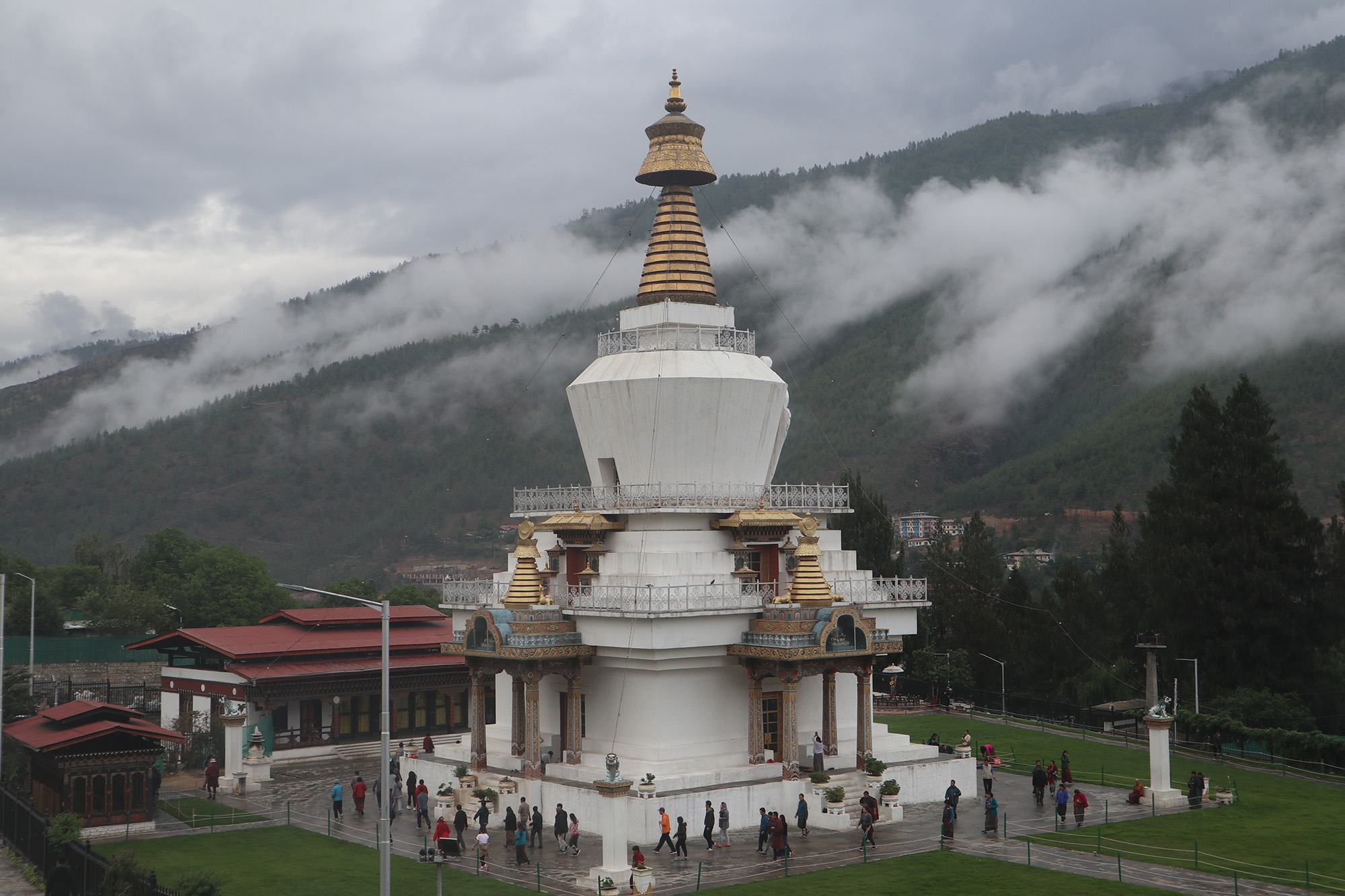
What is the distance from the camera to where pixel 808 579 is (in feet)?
113

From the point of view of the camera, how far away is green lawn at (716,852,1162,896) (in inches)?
1005

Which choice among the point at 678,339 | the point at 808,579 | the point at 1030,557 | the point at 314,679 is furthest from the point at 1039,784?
the point at 1030,557

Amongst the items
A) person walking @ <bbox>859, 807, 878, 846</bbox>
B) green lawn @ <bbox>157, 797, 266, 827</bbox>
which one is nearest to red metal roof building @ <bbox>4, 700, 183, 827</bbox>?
green lawn @ <bbox>157, 797, 266, 827</bbox>

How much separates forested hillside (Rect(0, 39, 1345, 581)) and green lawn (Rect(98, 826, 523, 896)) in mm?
92862

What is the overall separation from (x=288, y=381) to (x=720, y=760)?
17101cm

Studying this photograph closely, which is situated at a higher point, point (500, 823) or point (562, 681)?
point (562, 681)

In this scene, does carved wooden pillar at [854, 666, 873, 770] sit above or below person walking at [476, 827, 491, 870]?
above

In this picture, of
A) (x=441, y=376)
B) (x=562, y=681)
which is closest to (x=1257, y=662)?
(x=562, y=681)

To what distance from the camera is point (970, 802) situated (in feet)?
116

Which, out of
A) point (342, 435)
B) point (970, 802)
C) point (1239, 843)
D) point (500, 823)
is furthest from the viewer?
point (342, 435)

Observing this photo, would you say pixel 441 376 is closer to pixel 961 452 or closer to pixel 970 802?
pixel 961 452

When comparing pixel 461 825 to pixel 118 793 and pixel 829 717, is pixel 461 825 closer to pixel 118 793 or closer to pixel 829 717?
pixel 118 793

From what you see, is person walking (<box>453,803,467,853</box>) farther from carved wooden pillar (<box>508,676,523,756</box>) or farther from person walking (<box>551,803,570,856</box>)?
carved wooden pillar (<box>508,676,523,756</box>)

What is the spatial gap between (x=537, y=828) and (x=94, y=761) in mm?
11427
